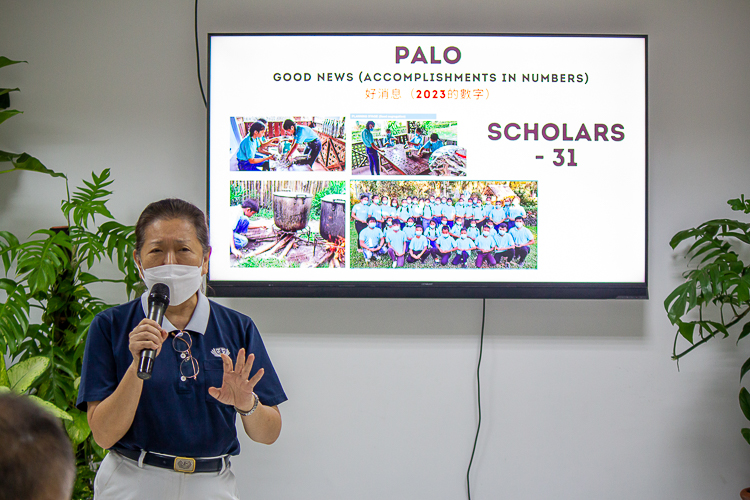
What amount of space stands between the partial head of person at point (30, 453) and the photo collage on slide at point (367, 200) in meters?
1.69

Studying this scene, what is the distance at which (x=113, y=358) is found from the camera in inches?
50.2

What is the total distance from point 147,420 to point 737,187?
2504 millimetres

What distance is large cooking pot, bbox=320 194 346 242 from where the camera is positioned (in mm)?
2143

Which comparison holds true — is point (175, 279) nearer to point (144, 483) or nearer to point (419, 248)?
point (144, 483)

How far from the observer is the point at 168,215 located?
51.7 inches

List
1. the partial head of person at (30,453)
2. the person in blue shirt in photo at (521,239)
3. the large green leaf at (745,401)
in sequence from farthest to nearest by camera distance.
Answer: the person in blue shirt in photo at (521,239) < the large green leaf at (745,401) < the partial head of person at (30,453)

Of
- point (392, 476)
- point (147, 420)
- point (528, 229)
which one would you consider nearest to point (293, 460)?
point (392, 476)

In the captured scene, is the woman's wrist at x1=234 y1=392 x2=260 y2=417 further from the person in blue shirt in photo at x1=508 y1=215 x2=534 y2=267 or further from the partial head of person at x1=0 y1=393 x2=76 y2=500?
the person in blue shirt in photo at x1=508 y1=215 x2=534 y2=267

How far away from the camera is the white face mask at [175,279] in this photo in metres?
1.28

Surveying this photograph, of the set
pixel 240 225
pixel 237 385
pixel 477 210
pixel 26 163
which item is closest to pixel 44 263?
pixel 26 163

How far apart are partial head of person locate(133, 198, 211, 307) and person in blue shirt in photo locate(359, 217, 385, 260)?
896 mm

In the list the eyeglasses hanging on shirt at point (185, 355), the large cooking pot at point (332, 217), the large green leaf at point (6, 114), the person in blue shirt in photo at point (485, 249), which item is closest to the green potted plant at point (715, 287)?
the person in blue shirt in photo at point (485, 249)

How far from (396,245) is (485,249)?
→ 38 centimetres

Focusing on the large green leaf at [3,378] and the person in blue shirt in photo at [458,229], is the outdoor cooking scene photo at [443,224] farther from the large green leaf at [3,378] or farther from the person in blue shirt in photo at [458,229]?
the large green leaf at [3,378]
